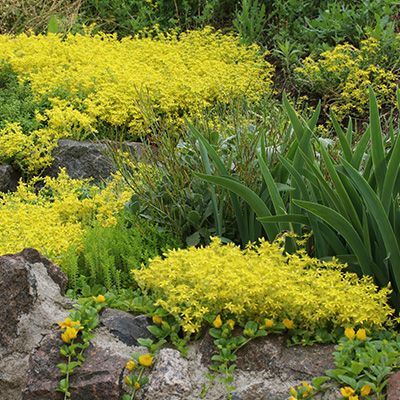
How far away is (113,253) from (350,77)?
4.19 m

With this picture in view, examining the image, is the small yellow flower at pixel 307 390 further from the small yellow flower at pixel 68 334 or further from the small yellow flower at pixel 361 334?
the small yellow flower at pixel 68 334

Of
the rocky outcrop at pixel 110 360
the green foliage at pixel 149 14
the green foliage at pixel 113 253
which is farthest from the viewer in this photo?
the green foliage at pixel 149 14

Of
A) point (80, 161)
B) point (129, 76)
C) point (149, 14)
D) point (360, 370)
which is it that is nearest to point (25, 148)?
point (80, 161)

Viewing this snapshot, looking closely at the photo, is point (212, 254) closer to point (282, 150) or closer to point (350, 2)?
point (282, 150)

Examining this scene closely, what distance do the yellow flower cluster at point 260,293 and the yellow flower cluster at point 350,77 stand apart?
4.20m

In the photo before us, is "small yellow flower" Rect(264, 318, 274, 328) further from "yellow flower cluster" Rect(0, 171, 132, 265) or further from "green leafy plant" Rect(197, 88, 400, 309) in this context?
"yellow flower cluster" Rect(0, 171, 132, 265)

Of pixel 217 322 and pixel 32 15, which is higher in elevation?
pixel 32 15

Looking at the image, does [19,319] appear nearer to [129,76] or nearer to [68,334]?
[68,334]

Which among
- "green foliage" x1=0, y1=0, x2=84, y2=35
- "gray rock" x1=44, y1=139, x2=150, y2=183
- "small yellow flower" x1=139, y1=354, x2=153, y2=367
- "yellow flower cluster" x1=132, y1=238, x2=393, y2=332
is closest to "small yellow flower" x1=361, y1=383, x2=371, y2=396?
"yellow flower cluster" x1=132, y1=238, x2=393, y2=332

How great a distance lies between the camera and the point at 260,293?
2.14m

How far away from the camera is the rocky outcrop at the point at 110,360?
1995mm

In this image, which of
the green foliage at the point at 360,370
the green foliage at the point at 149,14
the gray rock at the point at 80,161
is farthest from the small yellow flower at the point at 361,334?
the green foliage at the point at 149,14

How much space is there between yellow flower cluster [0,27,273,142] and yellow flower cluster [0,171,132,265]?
1.09m

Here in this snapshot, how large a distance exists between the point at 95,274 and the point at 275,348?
1.30 metres
